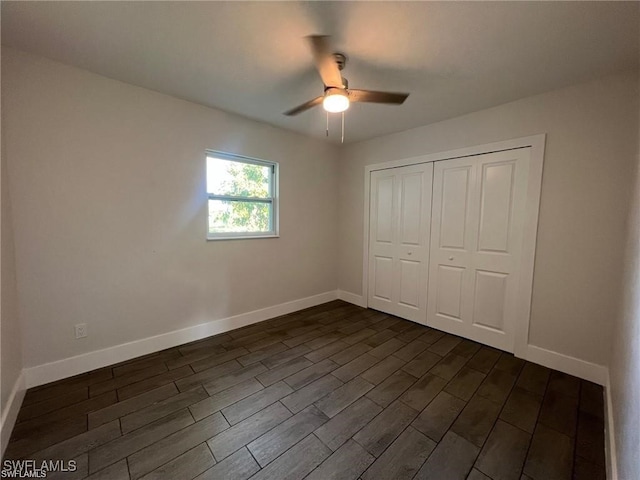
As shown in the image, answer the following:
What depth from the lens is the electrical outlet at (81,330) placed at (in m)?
2.08

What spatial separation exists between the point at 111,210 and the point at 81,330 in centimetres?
102

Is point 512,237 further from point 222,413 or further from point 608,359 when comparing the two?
point 222,413

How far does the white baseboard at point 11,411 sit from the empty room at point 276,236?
2 cm

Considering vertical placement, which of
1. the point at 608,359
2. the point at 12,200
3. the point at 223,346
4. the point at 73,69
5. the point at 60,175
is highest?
the point at 73,69

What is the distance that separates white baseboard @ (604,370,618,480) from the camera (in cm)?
125

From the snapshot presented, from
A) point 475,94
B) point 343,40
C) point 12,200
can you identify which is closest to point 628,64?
point 475,94

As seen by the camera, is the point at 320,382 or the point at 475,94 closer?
the point at 320,382

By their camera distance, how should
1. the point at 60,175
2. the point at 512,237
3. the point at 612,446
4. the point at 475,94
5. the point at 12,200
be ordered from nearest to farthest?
the point at 612,446 → the point at 12,200 → the point at 60,175 → the point at 475,94 → the point at 512,237

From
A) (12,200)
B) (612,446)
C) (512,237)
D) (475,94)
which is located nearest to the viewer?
(612,446)

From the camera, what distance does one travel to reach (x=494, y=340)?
2.63 metres

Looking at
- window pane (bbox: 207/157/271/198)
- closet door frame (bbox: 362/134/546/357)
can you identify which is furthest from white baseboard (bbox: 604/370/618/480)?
window pane (bbox: 207/157/271/198)

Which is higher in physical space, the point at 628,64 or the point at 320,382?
the point at 628,64

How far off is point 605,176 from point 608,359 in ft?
4.79

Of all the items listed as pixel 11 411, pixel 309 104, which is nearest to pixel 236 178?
pixel 309 104
